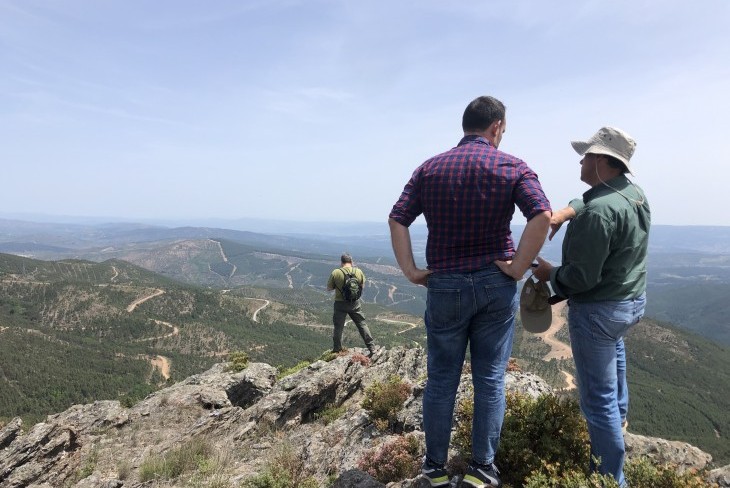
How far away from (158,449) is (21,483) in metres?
2.89

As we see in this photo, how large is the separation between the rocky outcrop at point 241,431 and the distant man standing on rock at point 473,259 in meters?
1.22

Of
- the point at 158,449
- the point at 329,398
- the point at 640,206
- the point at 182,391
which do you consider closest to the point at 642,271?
the point at 640,206

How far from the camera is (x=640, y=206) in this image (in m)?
4.30

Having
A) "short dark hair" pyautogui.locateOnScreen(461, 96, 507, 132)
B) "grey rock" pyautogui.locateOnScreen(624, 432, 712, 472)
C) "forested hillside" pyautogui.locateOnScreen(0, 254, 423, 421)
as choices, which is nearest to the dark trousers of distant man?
"grey rock" pyautogui.locateOnScreen(624, 432, 712, 472)

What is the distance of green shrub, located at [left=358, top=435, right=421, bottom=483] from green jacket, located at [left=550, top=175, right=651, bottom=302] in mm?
3099

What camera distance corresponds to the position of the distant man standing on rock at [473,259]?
162 inches

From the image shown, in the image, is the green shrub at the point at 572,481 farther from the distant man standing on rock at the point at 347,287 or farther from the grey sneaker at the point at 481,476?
the distant man standing on rock at the point at 347,287

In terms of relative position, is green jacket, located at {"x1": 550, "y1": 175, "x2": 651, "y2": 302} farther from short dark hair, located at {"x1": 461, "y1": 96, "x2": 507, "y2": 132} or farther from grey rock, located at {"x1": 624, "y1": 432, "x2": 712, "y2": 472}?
grey rock, located at {"x1": 624, "y1": 432, "x2": 712, "y2": 472}

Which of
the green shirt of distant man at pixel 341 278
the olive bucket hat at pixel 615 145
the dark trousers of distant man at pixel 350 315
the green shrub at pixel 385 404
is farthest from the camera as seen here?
the dark trousers of distant man at pixel 350 315

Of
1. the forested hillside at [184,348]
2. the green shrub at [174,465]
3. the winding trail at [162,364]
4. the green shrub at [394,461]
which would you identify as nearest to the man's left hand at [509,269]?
the green shrub at [394,461]

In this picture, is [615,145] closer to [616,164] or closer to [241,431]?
[616,164]

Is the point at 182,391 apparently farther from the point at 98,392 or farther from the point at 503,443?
A: the point at 98,392

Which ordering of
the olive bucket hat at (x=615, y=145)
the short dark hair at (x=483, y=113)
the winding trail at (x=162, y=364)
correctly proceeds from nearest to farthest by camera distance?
the olive bucket hat at (x=615, y=145) < the short dark hair at (x=483, y=113) < the winding trail at (x=162, y=364)

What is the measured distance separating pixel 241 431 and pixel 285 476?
4.83m
